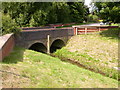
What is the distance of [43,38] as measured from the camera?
21.6 meters

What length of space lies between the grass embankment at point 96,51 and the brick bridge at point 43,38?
1.34 metres

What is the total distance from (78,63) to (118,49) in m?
6.26

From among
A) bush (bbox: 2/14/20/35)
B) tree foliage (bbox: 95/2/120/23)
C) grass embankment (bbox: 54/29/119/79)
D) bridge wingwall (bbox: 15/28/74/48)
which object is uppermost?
tree foliage (bbox: 95/2/120/23)

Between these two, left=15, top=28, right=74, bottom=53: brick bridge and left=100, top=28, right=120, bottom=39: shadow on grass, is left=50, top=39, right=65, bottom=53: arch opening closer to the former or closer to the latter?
left=15, top=28, right=74, bottom=53: brick bridge

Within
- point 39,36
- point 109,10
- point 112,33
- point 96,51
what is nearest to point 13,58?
point 39,36

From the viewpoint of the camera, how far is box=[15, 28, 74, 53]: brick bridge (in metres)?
19.6

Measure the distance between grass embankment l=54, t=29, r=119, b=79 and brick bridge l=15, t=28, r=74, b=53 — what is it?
1.34m

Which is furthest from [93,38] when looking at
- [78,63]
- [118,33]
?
[78,63]

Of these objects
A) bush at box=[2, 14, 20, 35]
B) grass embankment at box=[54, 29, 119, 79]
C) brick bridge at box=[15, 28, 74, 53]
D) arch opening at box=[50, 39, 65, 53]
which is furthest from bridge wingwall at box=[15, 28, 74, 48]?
grass embankment at box=[54, 29, 119, 79]

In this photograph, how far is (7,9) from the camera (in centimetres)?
2764

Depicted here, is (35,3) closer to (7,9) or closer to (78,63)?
(7,9)

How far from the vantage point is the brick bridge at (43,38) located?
64.4ft

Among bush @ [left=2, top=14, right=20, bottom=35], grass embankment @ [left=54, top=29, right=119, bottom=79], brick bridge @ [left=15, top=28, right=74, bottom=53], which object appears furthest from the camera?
brick bridge @ [left=15, top=28, right=74, bottom=53]

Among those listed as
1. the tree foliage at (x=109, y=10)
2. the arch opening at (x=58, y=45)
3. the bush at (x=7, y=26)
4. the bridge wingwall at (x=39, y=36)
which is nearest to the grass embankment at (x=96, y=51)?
the arch opening at (x=58, y=45)
